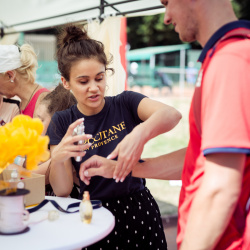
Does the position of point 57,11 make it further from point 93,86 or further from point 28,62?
point 93,86

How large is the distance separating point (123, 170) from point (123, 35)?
8.76ft

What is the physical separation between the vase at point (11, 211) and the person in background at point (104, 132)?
0.46 meters

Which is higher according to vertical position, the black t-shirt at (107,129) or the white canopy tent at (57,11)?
the white canopy tent at (57,11)

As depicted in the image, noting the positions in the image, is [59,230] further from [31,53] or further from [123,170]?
[31,53]

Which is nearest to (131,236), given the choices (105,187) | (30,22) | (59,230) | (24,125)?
(105,187)

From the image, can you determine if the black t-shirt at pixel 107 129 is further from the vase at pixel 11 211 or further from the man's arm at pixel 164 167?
the vase at pixel 11 211

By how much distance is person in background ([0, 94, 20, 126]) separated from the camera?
9.93 feet

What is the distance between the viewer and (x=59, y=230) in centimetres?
144

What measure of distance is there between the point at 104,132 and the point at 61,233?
670 mm

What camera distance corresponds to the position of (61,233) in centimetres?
141

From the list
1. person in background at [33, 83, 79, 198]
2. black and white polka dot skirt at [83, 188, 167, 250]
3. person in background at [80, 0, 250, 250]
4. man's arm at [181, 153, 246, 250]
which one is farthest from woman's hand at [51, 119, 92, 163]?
person in background at [33, 83, 79, 198]

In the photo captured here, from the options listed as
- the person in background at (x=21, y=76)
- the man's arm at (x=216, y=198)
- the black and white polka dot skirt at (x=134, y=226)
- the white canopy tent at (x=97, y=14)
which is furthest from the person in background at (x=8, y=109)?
the man's arm at (x=216, y=198)

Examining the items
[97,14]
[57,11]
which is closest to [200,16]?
[97,14]

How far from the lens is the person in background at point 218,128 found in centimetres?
92
